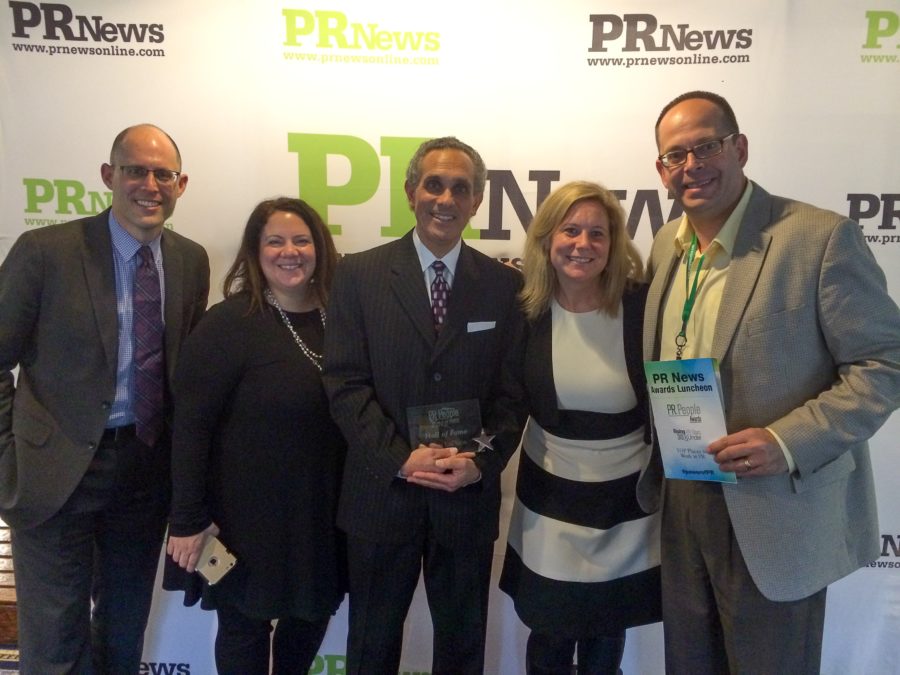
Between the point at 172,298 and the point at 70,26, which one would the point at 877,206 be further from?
the point at 70,26

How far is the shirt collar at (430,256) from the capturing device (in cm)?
170

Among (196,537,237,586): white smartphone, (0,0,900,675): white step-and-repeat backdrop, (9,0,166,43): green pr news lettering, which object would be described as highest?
(9,0,166,43): green pr news lettering

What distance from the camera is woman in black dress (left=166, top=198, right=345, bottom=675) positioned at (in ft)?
5.50

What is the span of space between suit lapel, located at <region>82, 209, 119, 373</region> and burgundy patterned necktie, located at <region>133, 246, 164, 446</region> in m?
0.06

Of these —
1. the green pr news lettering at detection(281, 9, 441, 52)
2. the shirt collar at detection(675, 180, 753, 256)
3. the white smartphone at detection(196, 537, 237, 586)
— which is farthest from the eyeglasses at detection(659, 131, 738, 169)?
the white smartphone at detection(196, 537, 237, 586)

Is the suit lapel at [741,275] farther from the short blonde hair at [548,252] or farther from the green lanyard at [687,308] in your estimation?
the short blonde hair at [548,252]

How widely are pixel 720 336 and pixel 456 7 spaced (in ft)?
5.34

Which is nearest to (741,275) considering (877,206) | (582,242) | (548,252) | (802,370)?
(802,370)

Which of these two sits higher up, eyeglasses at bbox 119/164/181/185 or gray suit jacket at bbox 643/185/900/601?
eyeglasses at bbox 119/164/181/185

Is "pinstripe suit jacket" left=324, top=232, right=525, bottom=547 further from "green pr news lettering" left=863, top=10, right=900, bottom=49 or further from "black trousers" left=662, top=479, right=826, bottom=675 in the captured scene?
"green pr news lettering" left=863, top=10, right=900, bottom=49

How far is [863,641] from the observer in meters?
2.49

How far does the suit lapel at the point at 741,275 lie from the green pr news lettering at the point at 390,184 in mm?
898

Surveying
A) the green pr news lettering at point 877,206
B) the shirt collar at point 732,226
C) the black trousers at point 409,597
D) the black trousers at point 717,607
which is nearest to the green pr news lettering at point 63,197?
the black trousers at point 409,597

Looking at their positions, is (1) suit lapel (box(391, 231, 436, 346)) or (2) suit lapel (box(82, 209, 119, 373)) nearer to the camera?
(1) suit lapel (box(391, 231, 436, 346))
